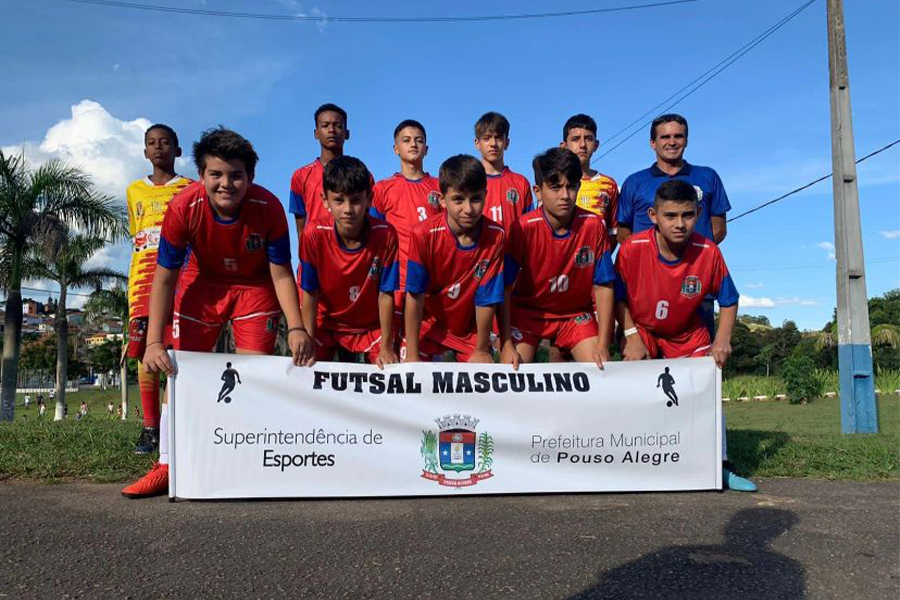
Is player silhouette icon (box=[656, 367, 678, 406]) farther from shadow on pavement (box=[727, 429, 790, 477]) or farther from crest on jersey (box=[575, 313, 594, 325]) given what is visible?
shadow on pavement (box=[727, 429, 790, 477])

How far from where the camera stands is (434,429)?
4.29 m

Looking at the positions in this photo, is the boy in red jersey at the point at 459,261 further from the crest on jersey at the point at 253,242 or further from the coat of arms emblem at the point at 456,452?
the crest on jersey at the point at 253,242

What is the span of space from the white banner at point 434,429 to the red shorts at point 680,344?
39 centimetres

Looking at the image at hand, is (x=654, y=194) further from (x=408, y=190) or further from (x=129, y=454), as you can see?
(x=129, y=454)

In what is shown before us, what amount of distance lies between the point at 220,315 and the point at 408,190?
1953 millimetres

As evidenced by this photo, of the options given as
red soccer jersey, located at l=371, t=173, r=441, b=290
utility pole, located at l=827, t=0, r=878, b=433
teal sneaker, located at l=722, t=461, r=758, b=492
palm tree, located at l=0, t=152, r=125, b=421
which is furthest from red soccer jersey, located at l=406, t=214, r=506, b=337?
palm tree, located at l=0, t=152, r=125, b=421

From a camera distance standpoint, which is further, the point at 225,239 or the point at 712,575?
the point at 225,239

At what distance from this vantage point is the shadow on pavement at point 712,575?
262 cm

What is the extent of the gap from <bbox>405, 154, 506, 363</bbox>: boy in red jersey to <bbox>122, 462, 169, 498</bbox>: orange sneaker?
1642 mm

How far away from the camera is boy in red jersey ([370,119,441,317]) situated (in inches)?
224

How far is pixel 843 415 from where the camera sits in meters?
9.92

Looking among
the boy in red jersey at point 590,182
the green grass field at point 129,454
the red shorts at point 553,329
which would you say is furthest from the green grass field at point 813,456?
the boy in red jersey at point 590,182

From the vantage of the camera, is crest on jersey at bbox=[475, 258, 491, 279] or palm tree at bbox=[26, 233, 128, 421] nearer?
crest on jersey at bbox=[475, 258, 491, 279]

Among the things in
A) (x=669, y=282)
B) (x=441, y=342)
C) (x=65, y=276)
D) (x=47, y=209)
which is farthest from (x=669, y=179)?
(x=65, y=276)
